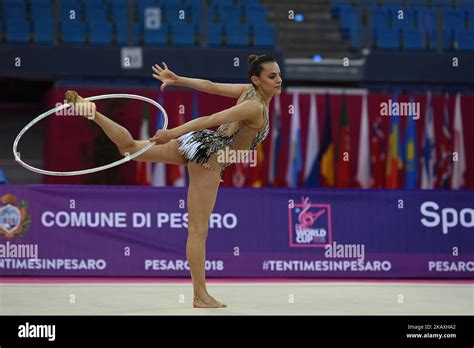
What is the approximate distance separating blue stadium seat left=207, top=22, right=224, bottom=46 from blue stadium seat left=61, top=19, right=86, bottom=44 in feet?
6.94

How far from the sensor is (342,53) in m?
16.0

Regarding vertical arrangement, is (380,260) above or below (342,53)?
below

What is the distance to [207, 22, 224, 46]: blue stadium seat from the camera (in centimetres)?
1497

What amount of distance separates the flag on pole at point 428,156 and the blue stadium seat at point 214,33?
399 cm

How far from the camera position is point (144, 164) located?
1255 centimetres

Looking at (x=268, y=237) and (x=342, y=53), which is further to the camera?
(x=342, y=53)

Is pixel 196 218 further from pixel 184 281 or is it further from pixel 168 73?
A: pixel 184 281

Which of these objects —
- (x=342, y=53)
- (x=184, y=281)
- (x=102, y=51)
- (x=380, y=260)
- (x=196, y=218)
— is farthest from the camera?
(x=342, y=53)

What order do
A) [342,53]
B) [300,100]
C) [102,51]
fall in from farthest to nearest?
[342,53]
[102,51]
[300,100]

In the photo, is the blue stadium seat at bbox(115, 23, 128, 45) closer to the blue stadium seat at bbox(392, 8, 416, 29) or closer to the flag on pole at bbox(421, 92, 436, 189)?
the blue stadium seat at bbox(392, 8, 416, 29)

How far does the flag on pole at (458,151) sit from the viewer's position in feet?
41.5

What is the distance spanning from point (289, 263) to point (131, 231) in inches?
71.7

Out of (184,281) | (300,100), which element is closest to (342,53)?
(300,100)

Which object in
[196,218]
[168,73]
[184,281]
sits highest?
[168,73]
